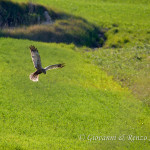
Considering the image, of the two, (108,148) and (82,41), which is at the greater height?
(82,41)

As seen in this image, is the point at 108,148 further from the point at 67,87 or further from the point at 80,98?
the point at 67,87

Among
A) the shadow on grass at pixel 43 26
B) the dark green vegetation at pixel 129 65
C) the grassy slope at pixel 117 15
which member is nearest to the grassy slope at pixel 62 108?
the dark green vegetation at pixel 129 65

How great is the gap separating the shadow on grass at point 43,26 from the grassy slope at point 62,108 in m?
4.72

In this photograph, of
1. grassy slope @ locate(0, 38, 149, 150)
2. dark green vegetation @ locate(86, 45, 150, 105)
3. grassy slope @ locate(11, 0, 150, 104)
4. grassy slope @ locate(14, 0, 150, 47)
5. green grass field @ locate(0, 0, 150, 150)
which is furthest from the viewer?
grassy slope @ locate(14, 0, 150, 47)

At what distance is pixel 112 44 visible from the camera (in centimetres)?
3706

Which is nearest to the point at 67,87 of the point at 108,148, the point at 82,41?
the point at 108,148

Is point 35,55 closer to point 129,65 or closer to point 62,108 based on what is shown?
point 62,108

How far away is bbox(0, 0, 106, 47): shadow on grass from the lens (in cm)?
3384

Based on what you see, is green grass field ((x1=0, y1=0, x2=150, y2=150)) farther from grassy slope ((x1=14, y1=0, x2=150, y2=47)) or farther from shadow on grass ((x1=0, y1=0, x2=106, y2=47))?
shadow on grass ((x1=0, y1=0, x2=106, y2=47))

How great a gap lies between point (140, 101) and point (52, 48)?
9978mm

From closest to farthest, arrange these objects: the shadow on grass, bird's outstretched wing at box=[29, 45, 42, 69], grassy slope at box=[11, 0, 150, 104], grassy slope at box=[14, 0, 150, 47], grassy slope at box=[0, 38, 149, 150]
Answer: bird's outstretched wing at box=[29, 45, 42, 69], grassy slope at box=[0, 38, 149, 150], grassy slope at box=[11, 0, 150, 104], the shadow on grass, grassy slope at box=[14, 0, 150, 47]

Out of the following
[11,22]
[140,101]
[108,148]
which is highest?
[11,22]

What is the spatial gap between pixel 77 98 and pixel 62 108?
74.9 inches

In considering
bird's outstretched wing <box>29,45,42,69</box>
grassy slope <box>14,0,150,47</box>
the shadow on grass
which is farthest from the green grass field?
bird's outstretched wing <box>29,45,42,69</box>
